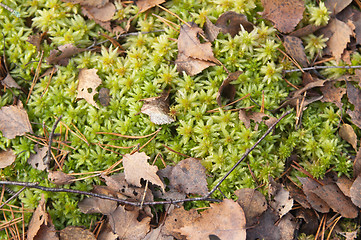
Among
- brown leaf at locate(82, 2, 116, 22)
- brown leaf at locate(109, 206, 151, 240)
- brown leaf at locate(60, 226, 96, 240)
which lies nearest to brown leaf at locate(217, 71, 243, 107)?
brown leaf at locate(109, 206, 151, 240)

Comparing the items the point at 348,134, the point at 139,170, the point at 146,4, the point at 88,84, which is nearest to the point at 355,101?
the point at 348,134

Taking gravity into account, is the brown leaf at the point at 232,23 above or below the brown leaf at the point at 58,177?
above

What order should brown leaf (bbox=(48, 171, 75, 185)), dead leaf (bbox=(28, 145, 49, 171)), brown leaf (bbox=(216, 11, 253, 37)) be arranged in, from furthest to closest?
brown leaf (bbox=(216, 11, 253, 37))
dead leaf (bbox=(28, 145, 49, 171))
brown leaf (bbox=(48, 171, 75, 185))

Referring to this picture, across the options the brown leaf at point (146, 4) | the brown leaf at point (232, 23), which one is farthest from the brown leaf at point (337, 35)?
the brown leaf at point (146, 4)

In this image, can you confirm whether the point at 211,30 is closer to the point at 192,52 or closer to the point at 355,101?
the point at 192,52

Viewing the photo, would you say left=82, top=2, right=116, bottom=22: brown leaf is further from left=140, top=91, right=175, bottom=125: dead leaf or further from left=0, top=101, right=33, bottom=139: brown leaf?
left=0, top=101, right=33, bottom=139: brown leaf

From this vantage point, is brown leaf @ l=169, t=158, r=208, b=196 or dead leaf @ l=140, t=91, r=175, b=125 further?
dead leaf @ l=140, t=91, r=175, b=125

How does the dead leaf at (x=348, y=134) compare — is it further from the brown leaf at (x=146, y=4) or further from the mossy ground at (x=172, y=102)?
the brown leaf at (x=146, y=4)
